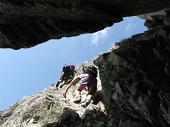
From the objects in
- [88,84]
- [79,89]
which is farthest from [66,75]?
A: [88,84]

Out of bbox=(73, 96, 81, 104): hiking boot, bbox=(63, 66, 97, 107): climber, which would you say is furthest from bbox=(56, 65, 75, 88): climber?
bbox=(73, 96, 81, 104): hiking boot

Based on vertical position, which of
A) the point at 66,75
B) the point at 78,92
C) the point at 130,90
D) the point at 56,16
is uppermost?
the point at 66,75

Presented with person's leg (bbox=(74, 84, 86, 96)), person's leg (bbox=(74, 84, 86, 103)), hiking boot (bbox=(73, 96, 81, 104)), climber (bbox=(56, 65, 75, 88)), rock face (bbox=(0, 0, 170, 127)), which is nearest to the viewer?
rock face (bbox=(0, 0, 170, 127))

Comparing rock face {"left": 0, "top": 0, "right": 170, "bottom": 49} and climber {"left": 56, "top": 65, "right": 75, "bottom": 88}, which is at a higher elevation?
climber {"left": 56, "top": 65, "right": 75, "bottom": 88}

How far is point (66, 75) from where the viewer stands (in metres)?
45.3

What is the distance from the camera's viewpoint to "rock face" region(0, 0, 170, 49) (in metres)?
Answer: 25.8

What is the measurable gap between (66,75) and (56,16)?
18.6m

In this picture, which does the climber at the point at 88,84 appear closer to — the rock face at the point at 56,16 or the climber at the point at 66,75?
the rock face at the point at 56,16

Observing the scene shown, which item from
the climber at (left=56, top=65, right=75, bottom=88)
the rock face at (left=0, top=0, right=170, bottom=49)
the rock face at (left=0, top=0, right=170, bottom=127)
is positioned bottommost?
the rock face at (left=0, top=0, right=170, bottom=127)

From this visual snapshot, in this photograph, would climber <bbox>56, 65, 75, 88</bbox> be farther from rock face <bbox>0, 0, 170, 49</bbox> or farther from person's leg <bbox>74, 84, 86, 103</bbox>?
rock face <bbox>0, 0, 170, 49</bbox>

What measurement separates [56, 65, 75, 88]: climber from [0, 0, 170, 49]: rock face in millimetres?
14164

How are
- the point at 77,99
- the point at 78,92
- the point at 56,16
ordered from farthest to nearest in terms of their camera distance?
the point at 78,92 < the point at 77,99 < the point at 56,16

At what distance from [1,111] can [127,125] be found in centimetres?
1811

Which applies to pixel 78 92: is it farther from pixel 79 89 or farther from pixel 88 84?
pixel 88 84
